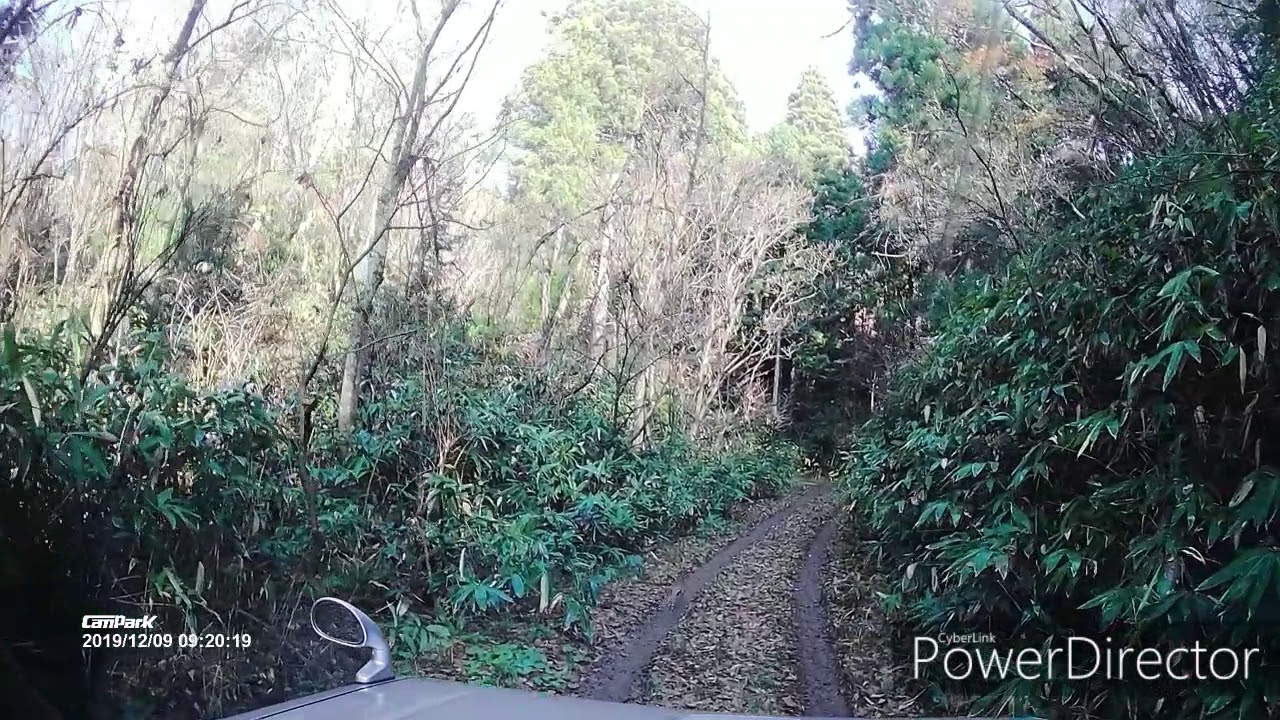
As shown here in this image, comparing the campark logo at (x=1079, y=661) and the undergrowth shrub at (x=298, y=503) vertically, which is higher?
the undergrowth shrub at (x=298, y=503)

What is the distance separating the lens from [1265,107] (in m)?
2.11

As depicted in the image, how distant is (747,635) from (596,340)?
1.00 metres

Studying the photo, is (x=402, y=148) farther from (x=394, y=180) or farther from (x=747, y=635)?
(x=747, y=635)

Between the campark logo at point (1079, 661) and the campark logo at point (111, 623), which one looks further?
the campark logo at point (111, 623)

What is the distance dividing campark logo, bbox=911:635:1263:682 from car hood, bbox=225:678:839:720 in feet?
2.51

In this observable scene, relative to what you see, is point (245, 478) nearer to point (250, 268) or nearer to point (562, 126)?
point (250, 268)

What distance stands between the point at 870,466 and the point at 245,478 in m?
1.87

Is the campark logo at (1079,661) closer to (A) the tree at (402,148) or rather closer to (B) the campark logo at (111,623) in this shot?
(A) the tree at (402,148)

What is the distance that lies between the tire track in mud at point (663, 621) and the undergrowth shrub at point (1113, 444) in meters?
0.25

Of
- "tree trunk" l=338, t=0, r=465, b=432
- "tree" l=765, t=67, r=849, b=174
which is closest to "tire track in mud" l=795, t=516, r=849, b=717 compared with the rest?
"tree" l=765, t=67, r=849, b=174

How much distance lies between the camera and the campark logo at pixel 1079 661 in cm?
202

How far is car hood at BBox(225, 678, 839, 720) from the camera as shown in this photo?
62.9 inches

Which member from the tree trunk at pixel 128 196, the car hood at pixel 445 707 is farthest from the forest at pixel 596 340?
the car hood at pixel 445 707

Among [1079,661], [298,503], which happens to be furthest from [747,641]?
[298,503]
